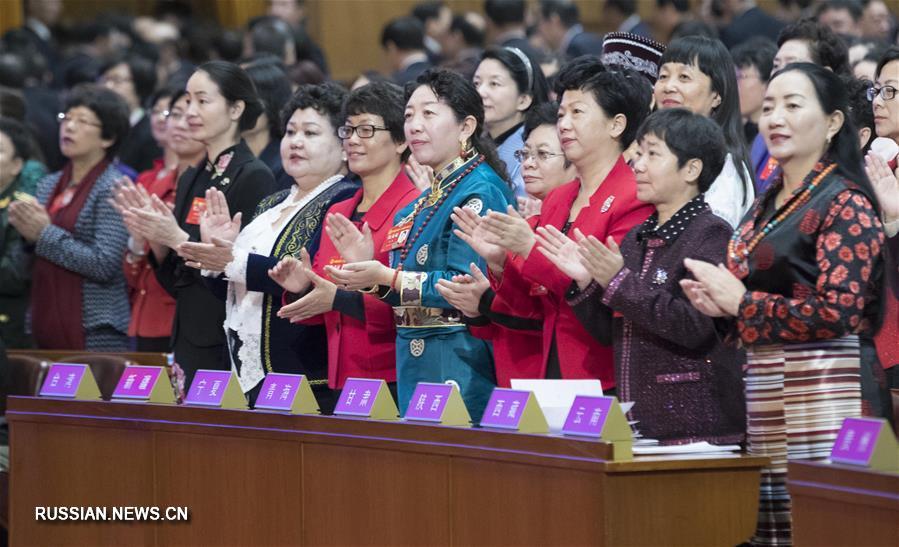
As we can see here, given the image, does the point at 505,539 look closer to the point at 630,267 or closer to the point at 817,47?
the point at 630,267

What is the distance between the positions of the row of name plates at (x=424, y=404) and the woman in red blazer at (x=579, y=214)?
0.33 m

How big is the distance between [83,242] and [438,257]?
6.42 feet

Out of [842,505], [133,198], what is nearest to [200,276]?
[133,198]

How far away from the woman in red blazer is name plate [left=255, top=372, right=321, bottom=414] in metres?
0.49

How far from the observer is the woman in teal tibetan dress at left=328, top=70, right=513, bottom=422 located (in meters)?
3.76

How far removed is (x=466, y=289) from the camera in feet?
11.9

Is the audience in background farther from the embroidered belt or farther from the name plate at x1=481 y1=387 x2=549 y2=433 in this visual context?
the name plate at x1=481 y1=387 x2=549 y2=433

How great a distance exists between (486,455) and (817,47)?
1.99m

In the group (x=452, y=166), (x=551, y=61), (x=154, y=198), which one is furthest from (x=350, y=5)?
(x=452, y=166)

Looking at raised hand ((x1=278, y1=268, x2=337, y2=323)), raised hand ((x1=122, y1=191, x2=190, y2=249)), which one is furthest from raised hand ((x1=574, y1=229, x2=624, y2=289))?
raised hand ((x1=122, y1=191, x2=190, y2=249))

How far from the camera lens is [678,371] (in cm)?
316

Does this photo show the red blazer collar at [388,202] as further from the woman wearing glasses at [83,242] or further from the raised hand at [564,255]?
the woman wearing glasses at [83,242]

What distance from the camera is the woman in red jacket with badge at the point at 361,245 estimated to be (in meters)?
3.93

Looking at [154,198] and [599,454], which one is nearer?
[599,454]
